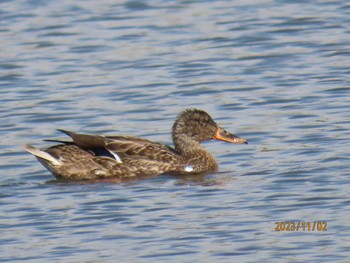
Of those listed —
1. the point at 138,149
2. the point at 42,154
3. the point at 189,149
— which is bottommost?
the point at 189,149

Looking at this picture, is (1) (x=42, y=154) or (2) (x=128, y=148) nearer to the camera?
(1) (x=42, y=154)

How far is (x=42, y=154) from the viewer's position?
45.5 ft

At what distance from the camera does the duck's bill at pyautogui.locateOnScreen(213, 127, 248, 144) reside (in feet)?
47.3

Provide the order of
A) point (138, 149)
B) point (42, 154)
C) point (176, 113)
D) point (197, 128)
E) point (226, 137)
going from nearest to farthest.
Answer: point (42, 154) < point (138, 149) < point (226, 137) < point (197, 128) < point (176, 113)

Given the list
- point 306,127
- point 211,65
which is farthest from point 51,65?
point 306,127

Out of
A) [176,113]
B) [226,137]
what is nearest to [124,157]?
[226,137]

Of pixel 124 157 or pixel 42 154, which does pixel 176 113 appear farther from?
pixel 42 154

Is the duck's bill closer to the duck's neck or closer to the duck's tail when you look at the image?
the duck's neck

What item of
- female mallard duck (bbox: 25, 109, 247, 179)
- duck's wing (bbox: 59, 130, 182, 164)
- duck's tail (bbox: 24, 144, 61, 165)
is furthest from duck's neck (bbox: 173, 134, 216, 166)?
duck's tail (bbox: 24, 144, 61, 165)

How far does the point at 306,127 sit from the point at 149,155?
6.73 ft

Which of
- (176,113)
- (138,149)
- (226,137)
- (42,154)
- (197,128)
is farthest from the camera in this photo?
(176,113)

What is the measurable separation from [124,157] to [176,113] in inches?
82.1

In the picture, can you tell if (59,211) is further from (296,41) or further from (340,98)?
(296,41)

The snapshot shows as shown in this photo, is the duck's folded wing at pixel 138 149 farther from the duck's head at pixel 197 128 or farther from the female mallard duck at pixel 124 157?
the duck's head at pixel 197 128
